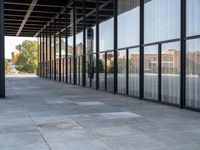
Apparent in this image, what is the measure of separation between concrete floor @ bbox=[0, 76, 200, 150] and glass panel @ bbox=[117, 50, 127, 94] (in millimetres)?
6136

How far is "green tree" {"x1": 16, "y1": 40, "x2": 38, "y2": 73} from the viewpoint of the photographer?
85.0 metres

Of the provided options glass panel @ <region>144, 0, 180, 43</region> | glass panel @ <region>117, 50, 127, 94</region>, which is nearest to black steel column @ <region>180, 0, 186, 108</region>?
glass panel @ <region>144, 0, 180, 43</region>

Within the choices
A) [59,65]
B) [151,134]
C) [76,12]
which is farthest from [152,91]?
[59,65]

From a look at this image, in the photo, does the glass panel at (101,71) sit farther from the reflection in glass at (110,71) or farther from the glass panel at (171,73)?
the glass panel at (171,73)

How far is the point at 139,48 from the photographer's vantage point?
1761 centimetres

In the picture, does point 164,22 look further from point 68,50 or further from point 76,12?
point 68,50

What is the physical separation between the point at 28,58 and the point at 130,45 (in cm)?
6983

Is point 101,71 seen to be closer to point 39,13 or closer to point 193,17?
point 193,17

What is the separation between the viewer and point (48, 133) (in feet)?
28.9

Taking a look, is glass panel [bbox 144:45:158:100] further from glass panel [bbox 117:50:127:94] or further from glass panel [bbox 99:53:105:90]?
glass panel [bbox 99:53:105:90]

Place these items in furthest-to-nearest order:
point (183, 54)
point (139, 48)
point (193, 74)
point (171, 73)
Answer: point (139, 48) → point (171, 73) → point (183, 54) → point (193, 74)

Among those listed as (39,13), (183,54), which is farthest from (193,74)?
(39,13)

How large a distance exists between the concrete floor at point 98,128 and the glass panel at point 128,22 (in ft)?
19.7

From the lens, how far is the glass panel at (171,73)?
559 inches
